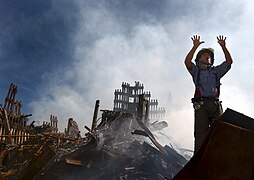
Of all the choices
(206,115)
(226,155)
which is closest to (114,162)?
(206,115)

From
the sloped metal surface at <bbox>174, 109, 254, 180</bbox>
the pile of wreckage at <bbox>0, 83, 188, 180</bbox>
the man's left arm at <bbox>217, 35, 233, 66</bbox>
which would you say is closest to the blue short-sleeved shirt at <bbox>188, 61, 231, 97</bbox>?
the man's left arm at <bbox>217, 35, 233, 66</bbox>

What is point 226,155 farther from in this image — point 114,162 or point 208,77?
point 114,162

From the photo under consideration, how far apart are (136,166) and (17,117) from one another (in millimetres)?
12356

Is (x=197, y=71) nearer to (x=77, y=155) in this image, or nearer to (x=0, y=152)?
(x=77, y=155)

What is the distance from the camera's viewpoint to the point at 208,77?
4660mm

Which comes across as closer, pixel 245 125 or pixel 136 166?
pixel 245 125

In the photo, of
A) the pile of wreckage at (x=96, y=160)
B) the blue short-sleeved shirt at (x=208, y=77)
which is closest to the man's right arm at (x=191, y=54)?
the blue short-sleeved shirt at (x=208, y=77)

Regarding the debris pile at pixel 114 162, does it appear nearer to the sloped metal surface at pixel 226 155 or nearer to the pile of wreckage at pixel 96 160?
the pile of wreckage at pixel 96 160

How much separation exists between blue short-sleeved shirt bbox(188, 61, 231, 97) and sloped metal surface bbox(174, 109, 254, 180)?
9.96 feet

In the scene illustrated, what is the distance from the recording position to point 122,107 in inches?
1224

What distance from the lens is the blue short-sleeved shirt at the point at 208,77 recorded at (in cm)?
458

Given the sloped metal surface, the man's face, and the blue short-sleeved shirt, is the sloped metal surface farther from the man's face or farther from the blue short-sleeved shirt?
the man's face

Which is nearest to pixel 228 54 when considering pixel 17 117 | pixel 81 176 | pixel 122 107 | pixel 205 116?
pixel 205 116

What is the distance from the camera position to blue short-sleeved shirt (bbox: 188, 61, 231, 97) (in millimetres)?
4584
